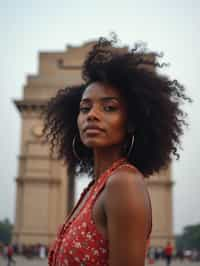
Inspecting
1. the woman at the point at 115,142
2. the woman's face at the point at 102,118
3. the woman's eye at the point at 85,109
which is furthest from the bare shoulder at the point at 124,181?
the woman's eye at the point at 85,109

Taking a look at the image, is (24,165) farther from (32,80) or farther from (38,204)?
(32,80)

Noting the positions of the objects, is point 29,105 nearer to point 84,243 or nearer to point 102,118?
point 102,118

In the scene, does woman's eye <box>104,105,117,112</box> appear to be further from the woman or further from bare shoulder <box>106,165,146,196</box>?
bare shoulder <box>106,165,146,196</box>

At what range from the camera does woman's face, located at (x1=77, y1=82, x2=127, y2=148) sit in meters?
2.94

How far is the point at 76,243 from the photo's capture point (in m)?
2.68

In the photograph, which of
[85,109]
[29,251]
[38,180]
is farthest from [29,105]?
[85,109]

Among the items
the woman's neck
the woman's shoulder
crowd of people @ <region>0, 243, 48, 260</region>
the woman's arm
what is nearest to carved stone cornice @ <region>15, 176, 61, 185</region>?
crowd of people @ <region>0, 243, 48, 260</region>

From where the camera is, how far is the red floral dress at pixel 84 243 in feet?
8.66

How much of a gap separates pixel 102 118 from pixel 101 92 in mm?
146

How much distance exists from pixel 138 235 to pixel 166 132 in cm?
85

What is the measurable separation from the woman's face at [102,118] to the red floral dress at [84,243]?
0.59 ft

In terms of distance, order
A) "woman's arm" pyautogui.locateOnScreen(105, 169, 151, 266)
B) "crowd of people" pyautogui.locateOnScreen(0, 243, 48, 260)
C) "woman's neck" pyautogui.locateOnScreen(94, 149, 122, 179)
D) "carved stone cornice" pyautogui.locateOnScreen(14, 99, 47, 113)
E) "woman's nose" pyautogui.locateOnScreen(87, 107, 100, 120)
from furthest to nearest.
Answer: "carved stone cornice" pyautogui.locateOnScreen(14, 99, 47, 113) → "crowd of people" pyautogui.locateOnScreen(0, 243, 48, 260) → "woman's neck" pyautogui.locateOnScreen(94, 149, 122, 179) → "woman's nose" pyautogui.locateOnScreen(87, 107, 100, 120) → "woman's arm" pyautogui.locateOnScreen(105, 169, 151, 266)

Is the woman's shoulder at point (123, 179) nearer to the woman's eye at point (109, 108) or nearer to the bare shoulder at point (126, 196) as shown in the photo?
the bare shoulder at point (126, 196)

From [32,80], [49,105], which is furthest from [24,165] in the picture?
[49,105]
